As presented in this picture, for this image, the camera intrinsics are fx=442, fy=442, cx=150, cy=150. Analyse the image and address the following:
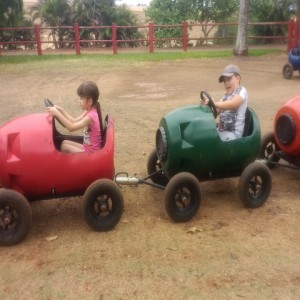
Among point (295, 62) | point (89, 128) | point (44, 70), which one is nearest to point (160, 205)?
point (89, 128)

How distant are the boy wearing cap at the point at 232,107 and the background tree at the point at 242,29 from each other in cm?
1382

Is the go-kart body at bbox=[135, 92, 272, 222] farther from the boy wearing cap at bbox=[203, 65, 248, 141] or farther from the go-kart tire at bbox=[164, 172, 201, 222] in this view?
the boy wearing cap at bbox=[203, 65, 248, 141]

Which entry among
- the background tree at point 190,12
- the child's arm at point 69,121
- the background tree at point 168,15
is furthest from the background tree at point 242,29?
the child's arm at point 69,121

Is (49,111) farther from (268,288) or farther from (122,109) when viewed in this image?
(122,109)

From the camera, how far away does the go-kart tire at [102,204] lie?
3648 millimetres

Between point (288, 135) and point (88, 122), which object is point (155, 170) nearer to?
point (88, 122)

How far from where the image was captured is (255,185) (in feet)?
13.7

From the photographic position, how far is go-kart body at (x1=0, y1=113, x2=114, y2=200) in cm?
356

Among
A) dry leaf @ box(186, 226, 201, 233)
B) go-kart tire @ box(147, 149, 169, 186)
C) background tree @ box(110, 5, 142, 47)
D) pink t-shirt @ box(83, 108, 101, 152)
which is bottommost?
dry leaf @ box(186, 226, 201, 233)

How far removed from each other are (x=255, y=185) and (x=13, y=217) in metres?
2.20

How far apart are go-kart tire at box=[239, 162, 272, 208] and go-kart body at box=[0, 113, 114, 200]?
1246mm

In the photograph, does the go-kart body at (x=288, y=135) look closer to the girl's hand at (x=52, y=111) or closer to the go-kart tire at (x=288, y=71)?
the girl's hand at (x=52, y=111)

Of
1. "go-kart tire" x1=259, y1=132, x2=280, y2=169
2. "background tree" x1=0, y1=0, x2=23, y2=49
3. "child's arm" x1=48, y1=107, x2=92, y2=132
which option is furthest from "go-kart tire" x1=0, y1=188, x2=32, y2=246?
"background tree" x1=0, y1=0, x2=23, y2=49

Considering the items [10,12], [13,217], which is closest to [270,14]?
[10,12]
